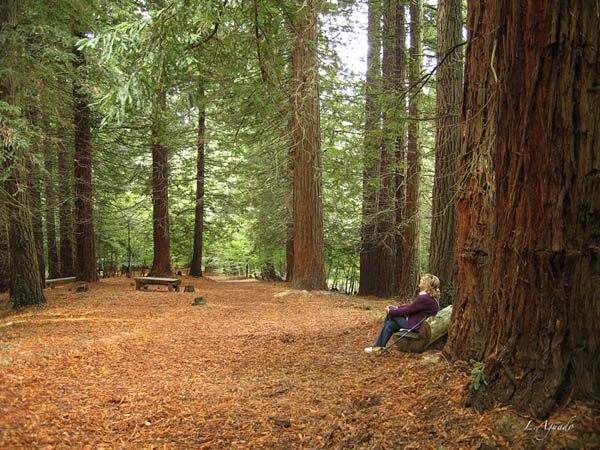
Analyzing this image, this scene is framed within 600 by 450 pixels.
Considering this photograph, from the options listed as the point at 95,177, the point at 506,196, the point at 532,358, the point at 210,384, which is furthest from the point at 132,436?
the point at 95,177

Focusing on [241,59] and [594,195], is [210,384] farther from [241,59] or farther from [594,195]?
[241,59]

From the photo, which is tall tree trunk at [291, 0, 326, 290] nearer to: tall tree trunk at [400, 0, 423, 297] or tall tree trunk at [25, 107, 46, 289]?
tall tree trunk at [400, 0, 423, 297]

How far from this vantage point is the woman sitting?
4.84 metres

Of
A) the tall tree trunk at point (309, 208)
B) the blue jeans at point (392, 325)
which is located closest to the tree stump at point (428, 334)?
the blue jeans at point (392, 325)

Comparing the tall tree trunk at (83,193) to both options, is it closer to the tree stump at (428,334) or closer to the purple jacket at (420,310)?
the purple jacket at (420,310)

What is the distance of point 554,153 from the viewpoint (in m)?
2.59

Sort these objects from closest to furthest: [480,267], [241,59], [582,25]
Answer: [582,25], [480,267], [241,59]

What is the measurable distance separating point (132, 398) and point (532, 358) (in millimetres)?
3649

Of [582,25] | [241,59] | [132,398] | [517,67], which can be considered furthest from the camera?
[241,59]

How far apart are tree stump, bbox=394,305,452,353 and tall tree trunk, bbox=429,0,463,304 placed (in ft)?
4.81

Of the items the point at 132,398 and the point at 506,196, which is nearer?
the point at 506,196

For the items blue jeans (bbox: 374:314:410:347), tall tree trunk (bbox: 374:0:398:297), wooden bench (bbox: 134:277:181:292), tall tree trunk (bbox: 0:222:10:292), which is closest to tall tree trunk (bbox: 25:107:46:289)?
tall tree trunk (bbox: 0:222:10:292)

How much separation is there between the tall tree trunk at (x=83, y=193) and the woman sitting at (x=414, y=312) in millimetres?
10692

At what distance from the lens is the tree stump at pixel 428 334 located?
4.50 metres
